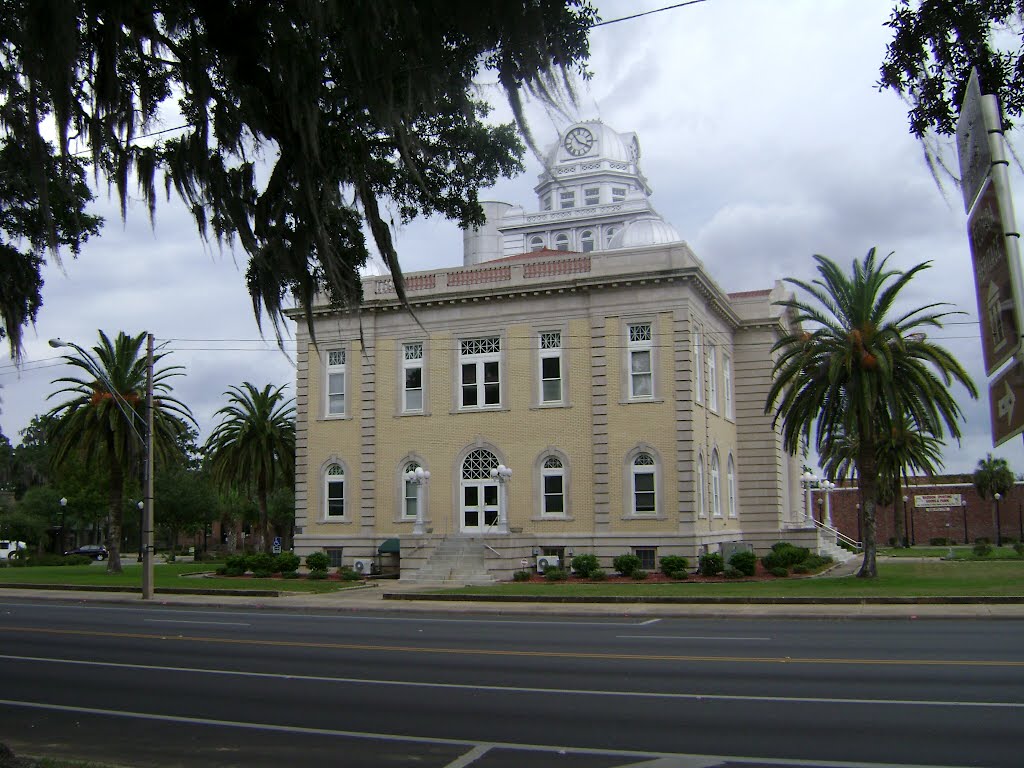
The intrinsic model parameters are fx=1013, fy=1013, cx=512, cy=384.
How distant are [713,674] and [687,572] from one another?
20157mm

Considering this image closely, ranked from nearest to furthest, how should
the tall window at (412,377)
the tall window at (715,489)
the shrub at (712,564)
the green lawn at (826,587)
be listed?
1. the green lawn at (826,587)
2. the shrub at (712,564)
3. the tall window at (715,489)
4. the tall window at (412,377)

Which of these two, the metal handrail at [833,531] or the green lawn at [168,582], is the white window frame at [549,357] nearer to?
the green lawn at [168,582]

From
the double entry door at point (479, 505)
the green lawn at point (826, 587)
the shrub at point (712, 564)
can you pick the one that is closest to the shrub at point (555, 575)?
Answer: the green lawn at point (826, 587)

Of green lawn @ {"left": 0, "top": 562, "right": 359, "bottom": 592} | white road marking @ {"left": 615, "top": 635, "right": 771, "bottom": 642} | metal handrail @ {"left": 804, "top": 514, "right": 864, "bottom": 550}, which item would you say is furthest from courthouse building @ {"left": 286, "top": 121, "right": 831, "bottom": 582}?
white road marking @ {"left": 615, "top": 635, "right": 771, "bottom": 642}

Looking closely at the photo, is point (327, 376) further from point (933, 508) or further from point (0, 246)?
point (933, 508)

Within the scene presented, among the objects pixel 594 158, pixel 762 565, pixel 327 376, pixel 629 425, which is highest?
pixel 594 158

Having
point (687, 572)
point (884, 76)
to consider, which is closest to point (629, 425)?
point (687, 572)

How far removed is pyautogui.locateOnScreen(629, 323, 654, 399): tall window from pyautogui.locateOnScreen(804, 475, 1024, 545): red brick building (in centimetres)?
3995

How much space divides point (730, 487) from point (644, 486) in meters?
6.94

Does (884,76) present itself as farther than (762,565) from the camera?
No

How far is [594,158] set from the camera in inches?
3593

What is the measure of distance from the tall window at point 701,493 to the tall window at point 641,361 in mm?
3136

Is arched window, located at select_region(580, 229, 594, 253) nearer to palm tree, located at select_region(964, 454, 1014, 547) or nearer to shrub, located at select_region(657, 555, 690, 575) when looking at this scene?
palm tree, located at select_region(964, 454, 1014, 547)

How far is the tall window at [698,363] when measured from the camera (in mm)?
36281
